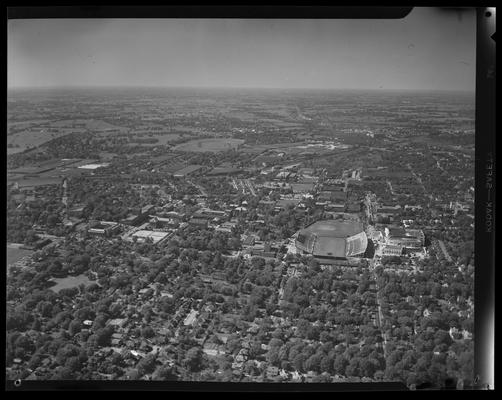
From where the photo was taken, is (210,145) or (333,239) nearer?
(333,239)

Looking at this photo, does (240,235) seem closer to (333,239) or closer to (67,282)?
(333,239)

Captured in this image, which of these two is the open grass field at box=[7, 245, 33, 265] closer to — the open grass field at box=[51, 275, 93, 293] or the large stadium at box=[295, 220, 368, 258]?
the open grass field at box=[51, 275, 93, 293]

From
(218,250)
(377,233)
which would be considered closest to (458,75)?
(377,233)

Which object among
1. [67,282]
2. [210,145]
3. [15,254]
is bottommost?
[67,282]

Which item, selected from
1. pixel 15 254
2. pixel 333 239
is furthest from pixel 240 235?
pixel 15 254

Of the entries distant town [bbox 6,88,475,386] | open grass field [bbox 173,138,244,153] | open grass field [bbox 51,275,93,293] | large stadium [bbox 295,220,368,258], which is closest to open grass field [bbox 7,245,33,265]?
distant town [bbox 6,88,475,386]

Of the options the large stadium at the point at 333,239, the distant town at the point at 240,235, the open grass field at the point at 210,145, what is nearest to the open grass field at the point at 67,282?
the distant town at the point at 240,235

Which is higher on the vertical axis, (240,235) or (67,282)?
(240,235)
